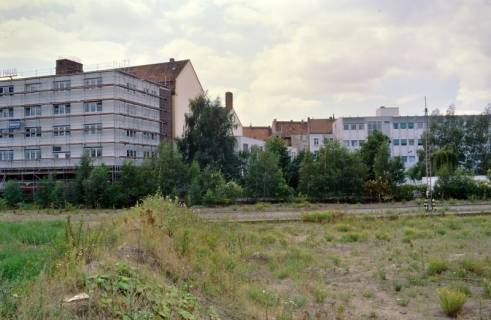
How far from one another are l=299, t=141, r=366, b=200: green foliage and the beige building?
25073 millimetres

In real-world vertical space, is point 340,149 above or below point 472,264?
above

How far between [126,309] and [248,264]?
814cm

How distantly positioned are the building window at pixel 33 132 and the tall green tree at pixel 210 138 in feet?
59.5

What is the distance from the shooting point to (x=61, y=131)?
6216cm

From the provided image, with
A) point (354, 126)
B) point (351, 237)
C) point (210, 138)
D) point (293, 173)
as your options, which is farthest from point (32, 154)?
point (354, 126)

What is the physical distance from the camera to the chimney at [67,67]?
220 ft

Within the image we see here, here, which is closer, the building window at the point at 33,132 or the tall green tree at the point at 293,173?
the tall green tree at the point at 293,173

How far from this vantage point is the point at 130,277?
24.8 ft

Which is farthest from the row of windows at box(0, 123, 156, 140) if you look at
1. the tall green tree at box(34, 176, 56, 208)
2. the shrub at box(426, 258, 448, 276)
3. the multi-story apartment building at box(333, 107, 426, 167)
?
the shrub at box(426, 258, 448, 276)

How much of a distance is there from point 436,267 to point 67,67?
2479 inches

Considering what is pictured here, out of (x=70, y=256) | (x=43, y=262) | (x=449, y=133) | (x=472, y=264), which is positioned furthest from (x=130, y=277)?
(x=449, y=133)

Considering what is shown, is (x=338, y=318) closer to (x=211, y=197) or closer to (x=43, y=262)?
(x=43, y=262)

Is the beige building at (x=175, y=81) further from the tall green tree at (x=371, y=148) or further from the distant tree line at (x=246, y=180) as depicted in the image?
the tall green tree at (x=371, y=148)

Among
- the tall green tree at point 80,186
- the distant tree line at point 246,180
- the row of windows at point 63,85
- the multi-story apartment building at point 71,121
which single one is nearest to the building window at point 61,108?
the multi-story apartment building at point 71,121
